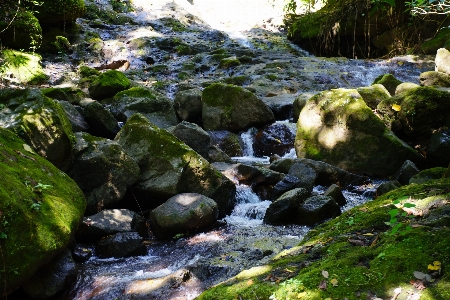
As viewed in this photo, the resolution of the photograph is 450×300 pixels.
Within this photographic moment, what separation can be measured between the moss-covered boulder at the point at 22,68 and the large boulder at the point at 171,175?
7206 millimetres

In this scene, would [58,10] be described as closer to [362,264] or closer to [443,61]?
[443,61]

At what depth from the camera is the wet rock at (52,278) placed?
397 centimetres

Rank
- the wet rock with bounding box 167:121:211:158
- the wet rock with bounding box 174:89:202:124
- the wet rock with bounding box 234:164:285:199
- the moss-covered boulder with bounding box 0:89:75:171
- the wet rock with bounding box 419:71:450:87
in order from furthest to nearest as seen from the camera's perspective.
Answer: the wet rock with bounding box 419:71:450:87 → the wet rock with bounding box 174:89:202:124 → the wet rock with bounding box 167:121:211:158 → the wet rock with bounding box 234:164:285:199 → the moss-covered boulder with bounding box 0:89:75:171

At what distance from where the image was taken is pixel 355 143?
314 inches

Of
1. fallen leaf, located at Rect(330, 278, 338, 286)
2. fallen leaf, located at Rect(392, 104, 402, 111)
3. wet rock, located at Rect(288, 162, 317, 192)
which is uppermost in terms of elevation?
fallen leaf, located at Rect(392, 104, 402, 111)

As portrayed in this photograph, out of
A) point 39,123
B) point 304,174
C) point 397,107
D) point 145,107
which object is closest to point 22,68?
point 145,107

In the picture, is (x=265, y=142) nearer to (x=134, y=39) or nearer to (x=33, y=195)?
(x=33, y=195)

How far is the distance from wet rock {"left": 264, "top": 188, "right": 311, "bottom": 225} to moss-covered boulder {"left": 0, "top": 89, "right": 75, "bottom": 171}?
329 cm

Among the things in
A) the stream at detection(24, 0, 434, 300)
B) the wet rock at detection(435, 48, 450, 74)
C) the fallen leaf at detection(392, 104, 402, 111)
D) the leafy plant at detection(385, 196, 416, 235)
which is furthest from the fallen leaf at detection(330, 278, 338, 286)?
the wet rock at detection(435, 48, 450, 74)

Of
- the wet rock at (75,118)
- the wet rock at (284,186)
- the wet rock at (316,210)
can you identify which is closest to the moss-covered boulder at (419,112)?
the wet rock at (284,186)

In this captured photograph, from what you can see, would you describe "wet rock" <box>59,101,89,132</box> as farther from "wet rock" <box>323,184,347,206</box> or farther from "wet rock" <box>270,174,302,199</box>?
"wet rock" <box>323,184,347,206</box>

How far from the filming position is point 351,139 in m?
7.99

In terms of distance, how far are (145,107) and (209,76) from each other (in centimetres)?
573

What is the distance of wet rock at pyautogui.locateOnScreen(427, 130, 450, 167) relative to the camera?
293 inches
